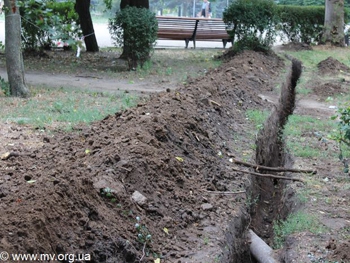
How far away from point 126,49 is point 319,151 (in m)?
7.63

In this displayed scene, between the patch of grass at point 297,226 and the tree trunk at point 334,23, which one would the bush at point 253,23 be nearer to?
the tree trunk at point 334,23

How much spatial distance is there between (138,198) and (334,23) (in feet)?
61.0

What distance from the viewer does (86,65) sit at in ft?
54.1

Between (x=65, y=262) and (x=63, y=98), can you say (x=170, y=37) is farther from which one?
(x=65, y=262)

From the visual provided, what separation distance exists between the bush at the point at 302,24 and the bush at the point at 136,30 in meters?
Result: 9.23

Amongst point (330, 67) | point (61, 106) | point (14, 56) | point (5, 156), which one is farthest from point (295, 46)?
point (5, 156)

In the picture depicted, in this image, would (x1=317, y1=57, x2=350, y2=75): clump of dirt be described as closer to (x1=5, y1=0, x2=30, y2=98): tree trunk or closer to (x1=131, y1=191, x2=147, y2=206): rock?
(x1=5, y1=0, x2=30, y2=98): tree trunk

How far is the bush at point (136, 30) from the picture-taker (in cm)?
1488

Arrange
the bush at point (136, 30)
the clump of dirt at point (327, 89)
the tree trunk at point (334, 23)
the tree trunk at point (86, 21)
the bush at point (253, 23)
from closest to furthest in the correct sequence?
the clump of dirt at point (327, 89) → the bush at point (136, 30) → the bush at point (253, 23) → the tree trunk at point (86, 21) → the tree trunk at point (334, 23)

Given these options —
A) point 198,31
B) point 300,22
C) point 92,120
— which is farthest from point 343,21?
point 92,120

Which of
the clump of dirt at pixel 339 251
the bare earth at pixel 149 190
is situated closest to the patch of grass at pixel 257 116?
the bare earth at pixel 149 190

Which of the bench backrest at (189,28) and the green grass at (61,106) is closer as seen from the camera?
the green grass at (61,106)

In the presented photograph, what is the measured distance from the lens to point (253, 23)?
17.7m

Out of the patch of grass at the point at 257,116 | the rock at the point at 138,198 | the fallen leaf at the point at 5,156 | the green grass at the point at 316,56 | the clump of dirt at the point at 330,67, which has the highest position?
the fallen leaf at the point at 5,156
